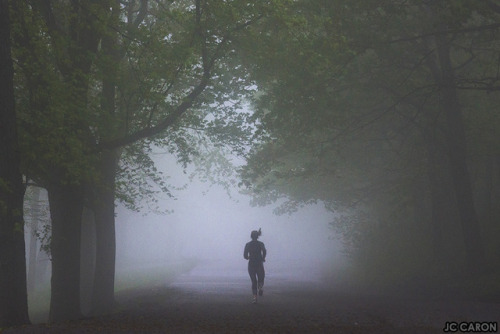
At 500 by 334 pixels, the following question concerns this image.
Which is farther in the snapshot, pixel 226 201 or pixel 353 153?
pixel 226 201

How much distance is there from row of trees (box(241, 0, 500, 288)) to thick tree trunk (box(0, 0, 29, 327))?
19.6 ft

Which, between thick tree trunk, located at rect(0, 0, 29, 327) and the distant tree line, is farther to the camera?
the distant tree line

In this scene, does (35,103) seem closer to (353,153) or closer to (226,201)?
(353,153)

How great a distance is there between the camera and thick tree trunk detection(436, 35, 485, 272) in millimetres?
17875

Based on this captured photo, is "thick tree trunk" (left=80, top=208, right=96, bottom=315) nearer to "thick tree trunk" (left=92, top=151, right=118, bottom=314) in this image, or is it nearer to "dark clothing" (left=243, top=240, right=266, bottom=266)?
"thick tree trunk" (left=92, top=151, right=118, bottom=314)

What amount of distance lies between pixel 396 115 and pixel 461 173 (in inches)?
210

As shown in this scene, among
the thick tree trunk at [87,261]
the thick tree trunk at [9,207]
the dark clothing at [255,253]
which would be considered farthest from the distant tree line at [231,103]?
the dark clothing at [255,253]

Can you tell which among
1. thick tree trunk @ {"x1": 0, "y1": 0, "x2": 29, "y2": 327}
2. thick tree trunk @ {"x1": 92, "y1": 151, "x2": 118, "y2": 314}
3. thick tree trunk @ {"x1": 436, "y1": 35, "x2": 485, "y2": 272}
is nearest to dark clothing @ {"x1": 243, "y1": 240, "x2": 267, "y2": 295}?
thick tree trunk @ {"x1": 92, "y1": 151, "x2": 118, "y2": 314}

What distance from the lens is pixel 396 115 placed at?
23.0 meters

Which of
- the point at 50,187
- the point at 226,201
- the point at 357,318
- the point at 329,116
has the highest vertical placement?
the point at 226,201

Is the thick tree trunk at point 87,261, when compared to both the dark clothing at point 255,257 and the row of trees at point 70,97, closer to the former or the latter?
the row of trees at point 70,97

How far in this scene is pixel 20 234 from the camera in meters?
10.7

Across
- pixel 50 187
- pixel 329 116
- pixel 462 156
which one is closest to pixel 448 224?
pixel 462 156

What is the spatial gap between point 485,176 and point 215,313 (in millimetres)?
16311
